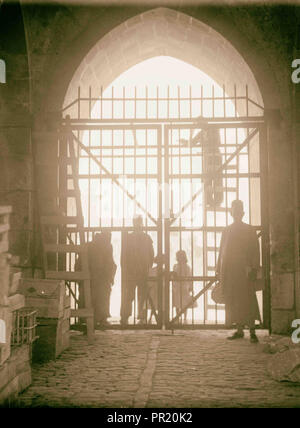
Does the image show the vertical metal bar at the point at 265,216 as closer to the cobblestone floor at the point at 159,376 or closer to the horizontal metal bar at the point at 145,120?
the horizontal metal bar at the point at 145,120

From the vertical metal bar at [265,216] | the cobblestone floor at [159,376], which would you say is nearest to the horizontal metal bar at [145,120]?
the vertical metal bar at [265,216]

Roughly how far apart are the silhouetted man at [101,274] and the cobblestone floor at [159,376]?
0.94 metres

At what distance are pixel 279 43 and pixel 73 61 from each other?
307cm

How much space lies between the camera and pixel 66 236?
7.59m

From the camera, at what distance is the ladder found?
673 centimetres

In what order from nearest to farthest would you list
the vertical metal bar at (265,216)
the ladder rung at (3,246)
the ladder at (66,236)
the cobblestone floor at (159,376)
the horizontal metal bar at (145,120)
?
the ladder rung at (3,246)
the cobblestone floor at (159,376)
the ladder at (66,236)
the vertical metal bar at (265,216)
the horizontal metal bar at (145,120)

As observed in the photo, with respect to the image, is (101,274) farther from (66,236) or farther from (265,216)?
(265,216)

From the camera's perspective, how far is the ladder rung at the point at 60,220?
273 inches

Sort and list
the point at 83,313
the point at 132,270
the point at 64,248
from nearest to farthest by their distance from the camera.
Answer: the point at 83,313 → the point at 64,248 → the point at 132,270

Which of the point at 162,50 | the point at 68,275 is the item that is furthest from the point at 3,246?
the point at 162,50

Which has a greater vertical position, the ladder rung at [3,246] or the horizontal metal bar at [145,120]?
the horizontal metal bar at [145,120]

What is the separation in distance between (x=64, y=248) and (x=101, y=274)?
4.15 ft

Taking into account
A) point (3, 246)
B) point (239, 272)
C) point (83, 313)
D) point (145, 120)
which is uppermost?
point (145, 120)

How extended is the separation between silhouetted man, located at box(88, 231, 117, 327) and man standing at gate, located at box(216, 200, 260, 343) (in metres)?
2.00
